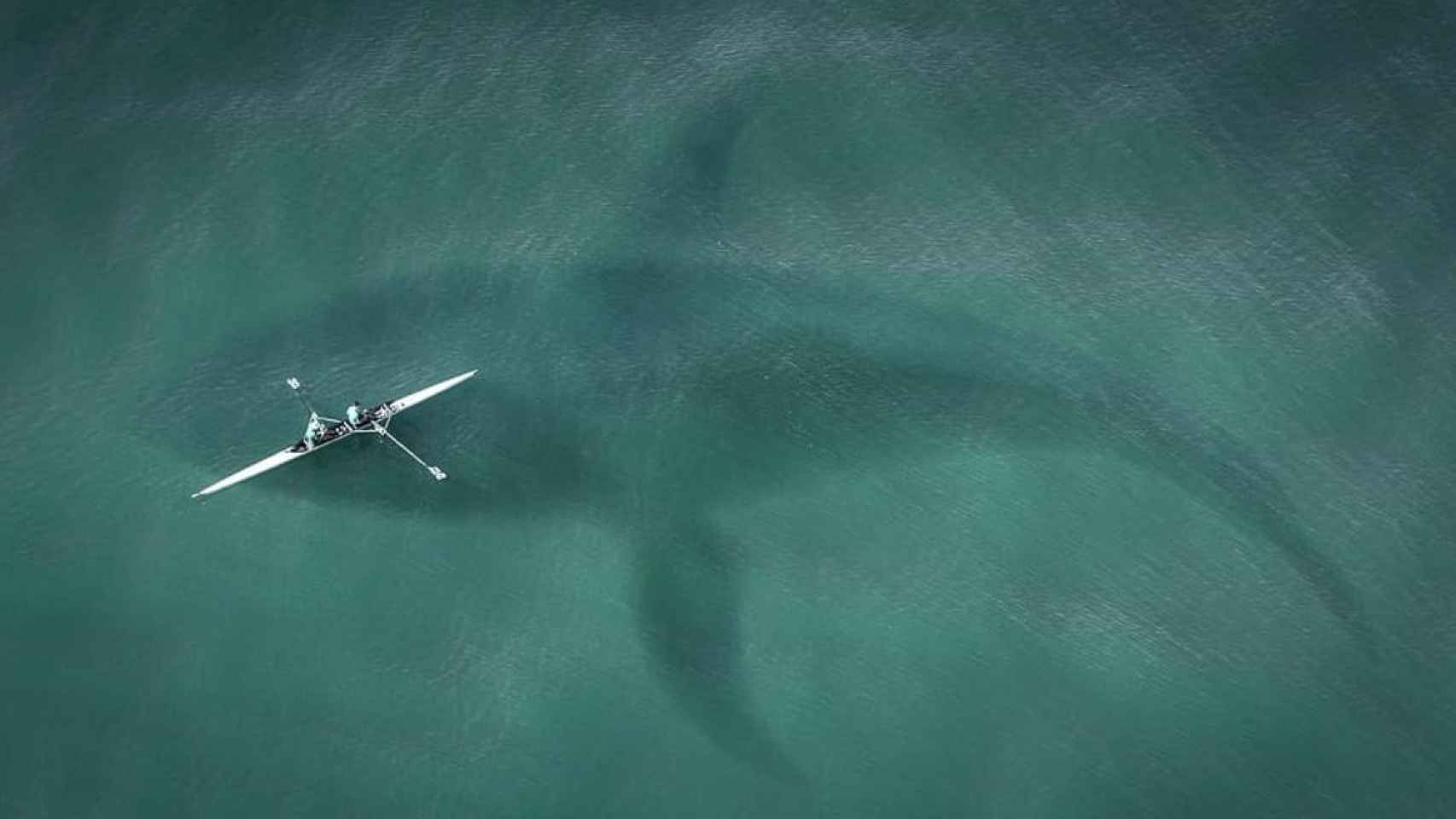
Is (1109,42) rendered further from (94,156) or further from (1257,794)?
(94,156)

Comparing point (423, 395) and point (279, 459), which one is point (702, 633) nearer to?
point (423, 395)

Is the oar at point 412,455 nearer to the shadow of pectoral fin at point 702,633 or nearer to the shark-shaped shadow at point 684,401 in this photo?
the shark-shaped shadow at point 684,401

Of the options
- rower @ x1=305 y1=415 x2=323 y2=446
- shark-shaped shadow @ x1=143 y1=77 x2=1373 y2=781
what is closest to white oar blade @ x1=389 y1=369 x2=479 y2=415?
shark-shaped shadow @ x1=143 y1=77 x2=1373 y2=781

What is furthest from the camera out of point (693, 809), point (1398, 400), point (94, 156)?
point (94, 156)

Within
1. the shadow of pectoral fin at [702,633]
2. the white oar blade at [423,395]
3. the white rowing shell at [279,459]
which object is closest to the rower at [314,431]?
the white rowing shell at [279,459]

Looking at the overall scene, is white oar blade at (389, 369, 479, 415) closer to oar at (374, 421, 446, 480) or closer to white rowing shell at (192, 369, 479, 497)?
white rowing shell at (192, 369, 479, 497)

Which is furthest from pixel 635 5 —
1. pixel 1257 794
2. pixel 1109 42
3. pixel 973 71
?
pixel 1257 794

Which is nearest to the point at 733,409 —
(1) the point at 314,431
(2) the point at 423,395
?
(2) the point at 423,395
